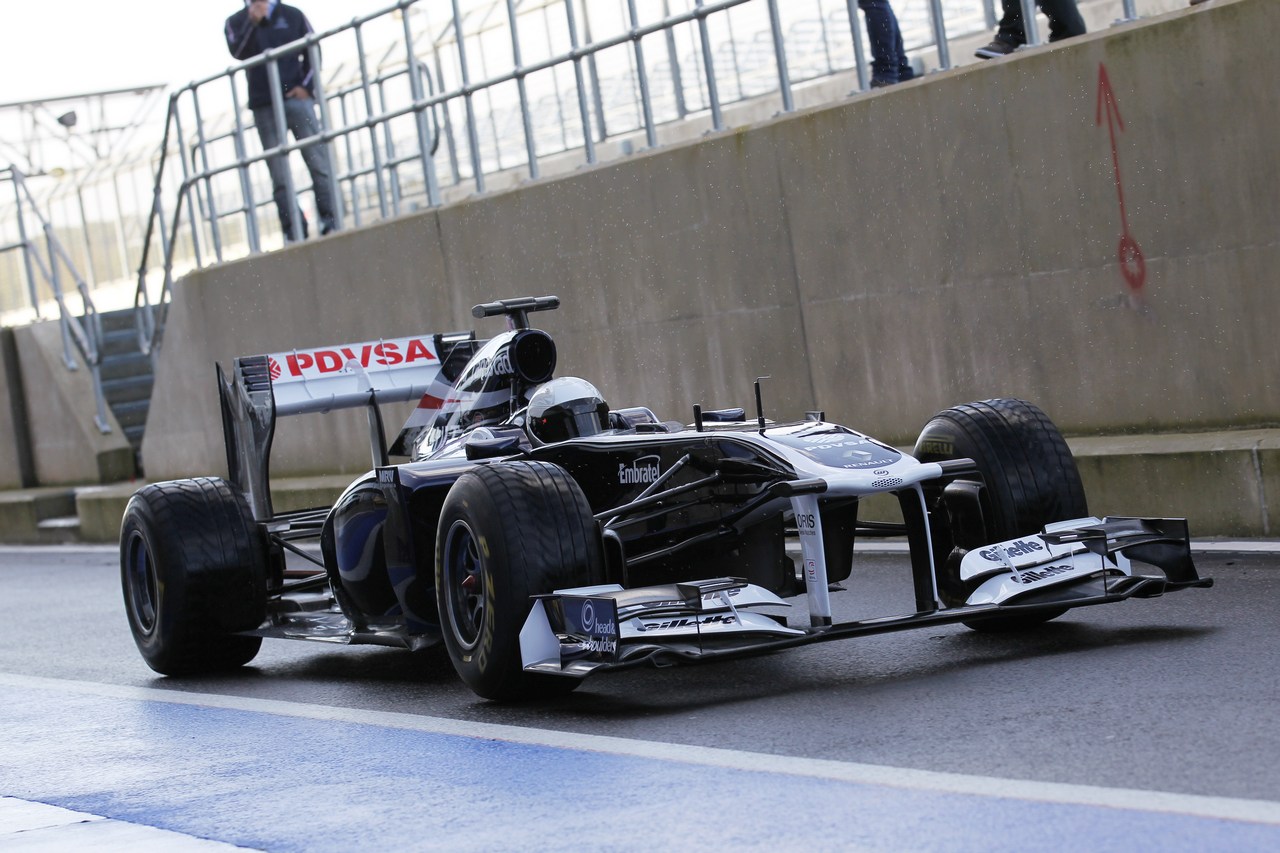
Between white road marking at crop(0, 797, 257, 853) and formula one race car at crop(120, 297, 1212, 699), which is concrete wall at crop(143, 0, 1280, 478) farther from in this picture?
white road marking at crop(0, 797, 257, 853)

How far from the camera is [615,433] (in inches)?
303

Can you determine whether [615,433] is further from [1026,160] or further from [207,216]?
[207,216]

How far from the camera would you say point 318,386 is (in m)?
9.36

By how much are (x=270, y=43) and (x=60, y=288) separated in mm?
6202

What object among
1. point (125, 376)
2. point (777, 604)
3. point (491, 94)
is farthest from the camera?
point (125, 376)

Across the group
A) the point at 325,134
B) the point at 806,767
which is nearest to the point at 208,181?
the point at 325,134

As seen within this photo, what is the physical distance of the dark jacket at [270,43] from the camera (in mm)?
17406

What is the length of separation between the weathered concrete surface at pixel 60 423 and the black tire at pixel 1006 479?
1591 centimetres

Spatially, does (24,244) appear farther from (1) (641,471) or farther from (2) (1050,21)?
(1) (641,471)

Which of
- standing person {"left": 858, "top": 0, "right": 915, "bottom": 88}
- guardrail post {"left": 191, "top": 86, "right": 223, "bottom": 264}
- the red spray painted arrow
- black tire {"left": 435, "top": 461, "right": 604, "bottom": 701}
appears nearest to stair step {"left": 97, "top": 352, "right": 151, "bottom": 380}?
guardrail post {"left": 191, "top": 86, "right": 223, "bottom": 264}

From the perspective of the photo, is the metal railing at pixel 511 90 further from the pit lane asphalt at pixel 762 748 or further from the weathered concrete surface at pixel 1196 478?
the pit lane asphalt at pixel 762 748

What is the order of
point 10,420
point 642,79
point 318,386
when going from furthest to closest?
point 10,420
point 642,79
point 318,386

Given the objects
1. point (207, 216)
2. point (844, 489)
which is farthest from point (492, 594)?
point (207, 216)

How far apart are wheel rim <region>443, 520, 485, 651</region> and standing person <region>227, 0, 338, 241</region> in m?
10.9
